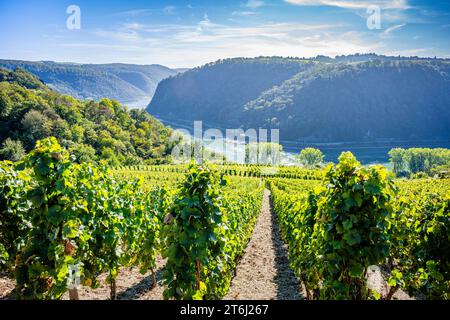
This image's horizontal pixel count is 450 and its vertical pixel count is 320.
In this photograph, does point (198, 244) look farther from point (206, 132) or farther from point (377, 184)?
point (206, 132)

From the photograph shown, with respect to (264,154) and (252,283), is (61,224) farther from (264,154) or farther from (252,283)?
(264,154)

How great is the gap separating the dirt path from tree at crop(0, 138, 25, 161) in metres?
52.7

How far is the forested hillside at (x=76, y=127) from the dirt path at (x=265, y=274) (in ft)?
158

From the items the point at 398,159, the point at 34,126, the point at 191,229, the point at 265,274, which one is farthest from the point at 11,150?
the point at 398,159

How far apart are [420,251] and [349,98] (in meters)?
171

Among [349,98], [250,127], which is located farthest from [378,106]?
[250,127]

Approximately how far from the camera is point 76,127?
70250mm

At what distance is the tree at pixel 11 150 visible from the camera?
180 feet

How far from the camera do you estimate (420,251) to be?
21.5ft

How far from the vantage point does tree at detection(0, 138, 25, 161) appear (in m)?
54.9

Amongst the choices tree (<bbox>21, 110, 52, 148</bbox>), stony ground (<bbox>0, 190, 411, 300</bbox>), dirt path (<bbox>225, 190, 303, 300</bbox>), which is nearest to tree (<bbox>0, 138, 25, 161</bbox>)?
tree (<bbox>21, 110, 52, 148</bbox>)

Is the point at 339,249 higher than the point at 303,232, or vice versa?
the point at 339,249
